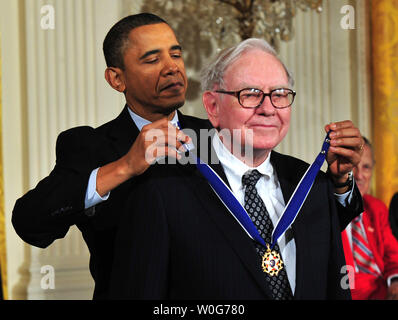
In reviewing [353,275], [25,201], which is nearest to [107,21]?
[353,275]

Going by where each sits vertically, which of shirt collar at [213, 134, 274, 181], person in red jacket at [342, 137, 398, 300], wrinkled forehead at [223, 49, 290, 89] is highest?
wrinkled forehead at [223, 49, 290, 89]

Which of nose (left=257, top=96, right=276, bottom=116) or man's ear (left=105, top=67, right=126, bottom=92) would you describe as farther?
man's ear (left=105, top=67, right=126, bottom=92)

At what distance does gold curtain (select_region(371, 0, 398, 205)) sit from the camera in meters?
4.91

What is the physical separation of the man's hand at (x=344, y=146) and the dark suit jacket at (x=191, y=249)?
172mm

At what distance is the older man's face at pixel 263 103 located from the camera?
5.49ft

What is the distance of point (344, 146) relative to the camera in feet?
5.86

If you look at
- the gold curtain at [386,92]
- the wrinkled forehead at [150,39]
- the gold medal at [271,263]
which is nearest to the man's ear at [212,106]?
the wrinkled forehead at [150,39]

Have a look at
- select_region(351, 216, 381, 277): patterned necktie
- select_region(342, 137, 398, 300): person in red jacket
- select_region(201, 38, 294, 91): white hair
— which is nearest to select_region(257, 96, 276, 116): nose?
select_region(201, 38, 294, 91): white hair

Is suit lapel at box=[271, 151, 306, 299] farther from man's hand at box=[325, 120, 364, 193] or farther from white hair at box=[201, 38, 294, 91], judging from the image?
white hair at box=[201, 38, 294, 91]

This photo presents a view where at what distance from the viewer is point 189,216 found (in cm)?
169

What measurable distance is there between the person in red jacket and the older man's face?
2087 mm

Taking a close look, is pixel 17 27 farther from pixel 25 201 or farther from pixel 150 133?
pixel 150 133

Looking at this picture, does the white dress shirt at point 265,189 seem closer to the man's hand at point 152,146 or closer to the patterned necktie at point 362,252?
the man's hand at point 152,146
